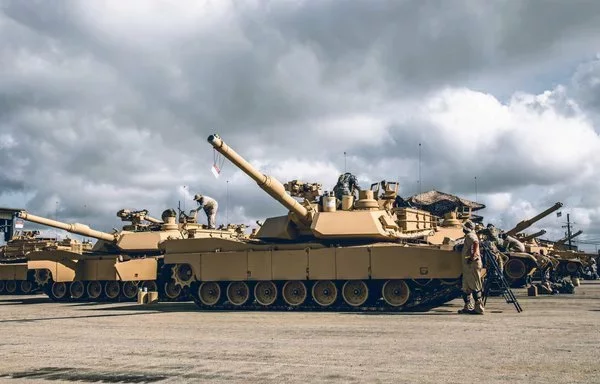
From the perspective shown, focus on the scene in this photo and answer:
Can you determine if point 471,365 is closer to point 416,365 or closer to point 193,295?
point 416,365

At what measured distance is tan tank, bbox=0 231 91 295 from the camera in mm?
→ 36625

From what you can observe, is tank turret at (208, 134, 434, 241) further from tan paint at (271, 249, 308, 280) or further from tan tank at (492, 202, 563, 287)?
tan tank at (492, 202, 563, 287)

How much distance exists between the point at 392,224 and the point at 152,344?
11.7m

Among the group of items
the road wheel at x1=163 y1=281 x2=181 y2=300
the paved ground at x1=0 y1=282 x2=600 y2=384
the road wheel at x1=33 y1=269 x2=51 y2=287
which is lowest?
the paved ground at x1=0 y1=282 x2=600 y2=384

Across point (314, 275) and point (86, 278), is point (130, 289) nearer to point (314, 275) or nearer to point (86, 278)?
point (86, 278)

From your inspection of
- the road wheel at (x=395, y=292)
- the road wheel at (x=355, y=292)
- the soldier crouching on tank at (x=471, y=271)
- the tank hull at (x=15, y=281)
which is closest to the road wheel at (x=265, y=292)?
the road wheel at (x=355, y=292)

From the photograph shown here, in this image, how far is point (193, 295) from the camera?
2361 centimetres

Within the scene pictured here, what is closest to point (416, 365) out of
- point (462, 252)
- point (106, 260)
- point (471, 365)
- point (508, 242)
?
point (471, 365)

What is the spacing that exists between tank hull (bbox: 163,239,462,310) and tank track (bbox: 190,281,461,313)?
33mm

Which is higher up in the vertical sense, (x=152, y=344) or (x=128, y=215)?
(x=128, y=215)

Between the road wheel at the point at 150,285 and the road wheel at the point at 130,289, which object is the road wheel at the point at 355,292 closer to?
the road wheel at the point at 150,285

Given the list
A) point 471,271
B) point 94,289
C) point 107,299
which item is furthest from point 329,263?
point 94,289

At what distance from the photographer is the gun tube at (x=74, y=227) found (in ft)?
96.6

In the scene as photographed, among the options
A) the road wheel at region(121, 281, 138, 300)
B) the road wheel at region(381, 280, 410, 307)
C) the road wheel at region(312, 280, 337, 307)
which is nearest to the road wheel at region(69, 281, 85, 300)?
the road wheel at region(121, 281, 138, 300)
